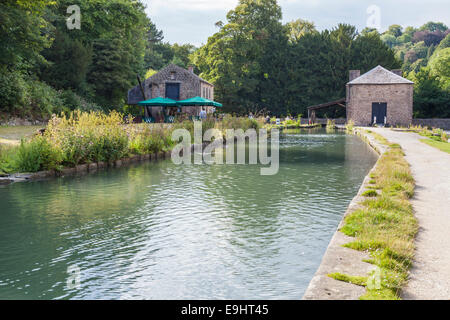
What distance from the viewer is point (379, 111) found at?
1837 inches

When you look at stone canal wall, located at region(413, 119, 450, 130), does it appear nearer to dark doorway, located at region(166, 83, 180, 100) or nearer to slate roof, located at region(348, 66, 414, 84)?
slate roof, located at region(348, 66, 414, 84)

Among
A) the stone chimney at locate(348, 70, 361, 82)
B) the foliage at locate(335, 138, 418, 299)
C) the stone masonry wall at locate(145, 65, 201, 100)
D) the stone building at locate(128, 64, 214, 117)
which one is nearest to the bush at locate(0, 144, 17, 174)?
the foliage at locate(335, 138, 418, 299)

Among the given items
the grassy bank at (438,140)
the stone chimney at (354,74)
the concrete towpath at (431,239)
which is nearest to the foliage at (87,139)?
the concrete towpath at (431,239)

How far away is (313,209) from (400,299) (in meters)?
4.15

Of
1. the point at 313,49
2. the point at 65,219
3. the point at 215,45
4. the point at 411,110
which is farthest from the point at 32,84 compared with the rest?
the point at 313,49

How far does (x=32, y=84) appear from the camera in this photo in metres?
25.3

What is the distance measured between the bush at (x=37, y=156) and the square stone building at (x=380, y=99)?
40.1 meters

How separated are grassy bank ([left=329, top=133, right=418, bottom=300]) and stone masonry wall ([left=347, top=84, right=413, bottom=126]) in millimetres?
40683

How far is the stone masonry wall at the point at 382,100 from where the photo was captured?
45.2m

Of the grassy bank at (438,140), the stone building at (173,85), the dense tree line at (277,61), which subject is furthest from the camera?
the dense tree line at (277,61)

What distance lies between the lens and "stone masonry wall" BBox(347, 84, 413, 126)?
4522 cm

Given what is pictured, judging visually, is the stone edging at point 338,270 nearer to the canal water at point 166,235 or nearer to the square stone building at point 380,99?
the canal water at point 166,235

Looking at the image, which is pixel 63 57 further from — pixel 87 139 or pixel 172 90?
pixel 87 139

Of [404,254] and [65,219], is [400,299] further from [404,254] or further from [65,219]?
[65,219]
